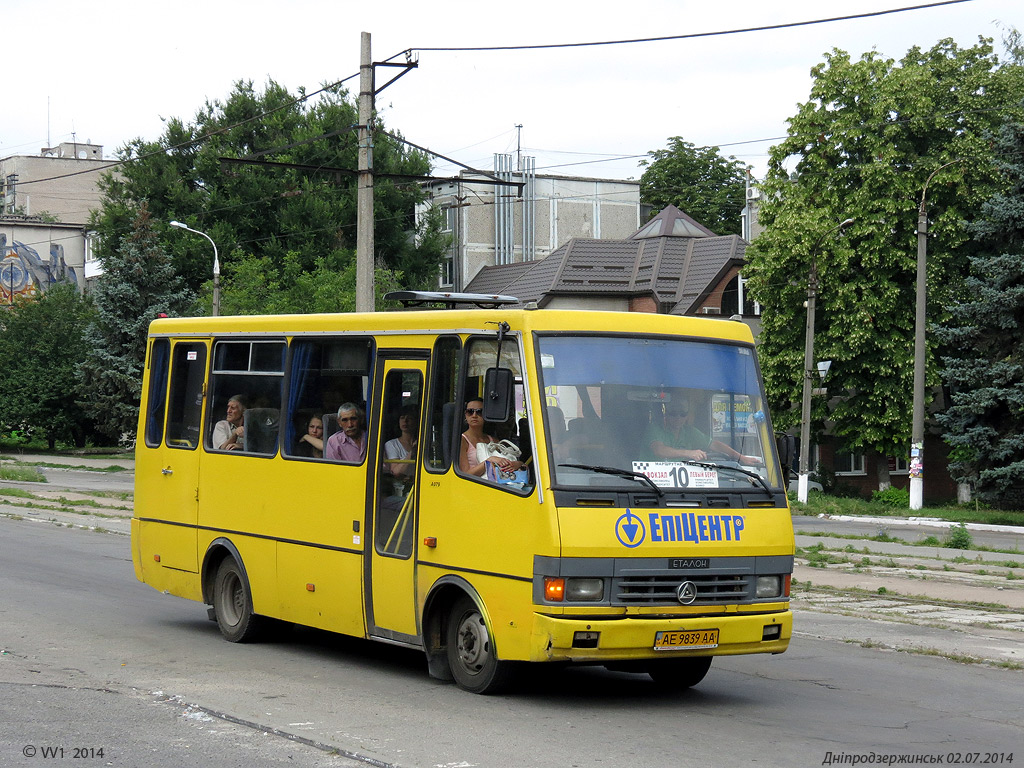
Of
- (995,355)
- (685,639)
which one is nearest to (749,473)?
(685,639)

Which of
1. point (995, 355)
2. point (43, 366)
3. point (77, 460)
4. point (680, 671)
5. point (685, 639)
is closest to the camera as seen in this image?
point (685, 639)

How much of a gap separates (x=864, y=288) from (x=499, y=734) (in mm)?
34283

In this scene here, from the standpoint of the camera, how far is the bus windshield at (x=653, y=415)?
832cm

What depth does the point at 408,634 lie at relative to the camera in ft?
30.1

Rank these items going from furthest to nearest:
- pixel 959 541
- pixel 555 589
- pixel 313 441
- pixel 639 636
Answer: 1. pixel 959 541
2. pixel 313 441
3. pixel 639 636
4. pixel 555 589

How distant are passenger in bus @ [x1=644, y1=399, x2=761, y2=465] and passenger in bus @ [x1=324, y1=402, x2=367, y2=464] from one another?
7.97 feet

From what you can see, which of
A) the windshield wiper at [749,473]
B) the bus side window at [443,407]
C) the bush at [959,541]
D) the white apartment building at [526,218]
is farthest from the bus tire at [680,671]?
the white apartment building at [526,218]

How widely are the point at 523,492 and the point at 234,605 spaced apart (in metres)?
4.20

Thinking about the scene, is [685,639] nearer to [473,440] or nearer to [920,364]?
[473,440]

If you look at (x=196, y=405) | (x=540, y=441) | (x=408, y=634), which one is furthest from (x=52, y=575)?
(x=540, y=441)

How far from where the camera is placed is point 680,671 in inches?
365

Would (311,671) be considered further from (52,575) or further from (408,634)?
(52,575)

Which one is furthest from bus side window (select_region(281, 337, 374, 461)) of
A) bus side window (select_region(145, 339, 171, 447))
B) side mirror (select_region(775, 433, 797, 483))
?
side mirror (select_region(775, 433, 797, 483))

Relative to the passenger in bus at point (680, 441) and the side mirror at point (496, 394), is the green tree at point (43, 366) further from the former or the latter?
the passenger in bus at point (680, 441)
